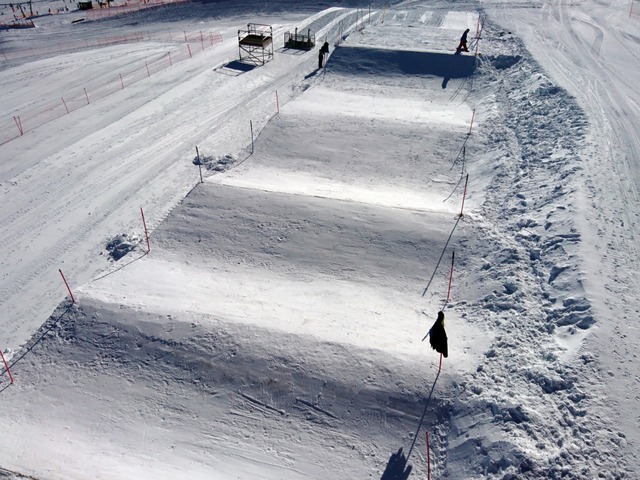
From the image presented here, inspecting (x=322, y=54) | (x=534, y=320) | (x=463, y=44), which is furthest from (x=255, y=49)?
(x=534, y=320)

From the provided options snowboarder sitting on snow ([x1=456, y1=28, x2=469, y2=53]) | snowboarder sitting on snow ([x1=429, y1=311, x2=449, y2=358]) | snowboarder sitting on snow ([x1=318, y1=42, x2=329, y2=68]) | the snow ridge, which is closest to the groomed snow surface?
the snow ridge

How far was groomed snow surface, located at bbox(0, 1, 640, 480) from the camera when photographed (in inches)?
408

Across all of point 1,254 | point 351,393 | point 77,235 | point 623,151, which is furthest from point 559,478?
point 1,254

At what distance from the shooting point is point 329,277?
15.1 meters

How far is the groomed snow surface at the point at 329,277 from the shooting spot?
34.0 ft

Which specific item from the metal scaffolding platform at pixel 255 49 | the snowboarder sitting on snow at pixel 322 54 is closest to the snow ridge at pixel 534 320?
the snowboarder sitting on snow at pixel 322 54

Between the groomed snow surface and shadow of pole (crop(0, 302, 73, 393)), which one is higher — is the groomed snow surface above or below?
above

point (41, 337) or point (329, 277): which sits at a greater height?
point (329, 277)

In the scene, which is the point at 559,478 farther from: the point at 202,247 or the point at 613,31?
the point at 613,31

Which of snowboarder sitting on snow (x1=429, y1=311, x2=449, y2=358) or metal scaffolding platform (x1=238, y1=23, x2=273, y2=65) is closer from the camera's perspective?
snowboarder sitting on snow (x1=429, y1=311, x2=449, y2=358)

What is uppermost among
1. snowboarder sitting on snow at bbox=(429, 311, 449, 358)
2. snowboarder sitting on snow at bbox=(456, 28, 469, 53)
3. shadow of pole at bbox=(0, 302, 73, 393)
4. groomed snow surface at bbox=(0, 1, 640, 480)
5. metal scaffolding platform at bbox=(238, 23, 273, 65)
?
snowboarder sitting on snow at bbox=(456, 28, 469, 53)

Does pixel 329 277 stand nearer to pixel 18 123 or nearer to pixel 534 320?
pixel 534 320

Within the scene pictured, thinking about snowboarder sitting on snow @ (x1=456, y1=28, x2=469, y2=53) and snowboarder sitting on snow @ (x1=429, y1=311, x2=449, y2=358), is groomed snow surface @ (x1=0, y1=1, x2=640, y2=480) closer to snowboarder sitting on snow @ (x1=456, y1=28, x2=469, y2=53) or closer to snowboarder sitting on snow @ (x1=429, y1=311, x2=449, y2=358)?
snowboarder sitting on snow @ (x1=456, y1=28, x2=469, y2=53)

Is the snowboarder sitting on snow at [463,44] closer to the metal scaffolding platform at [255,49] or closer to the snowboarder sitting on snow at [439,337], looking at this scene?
the metal scaffolding platform at [255,49]
